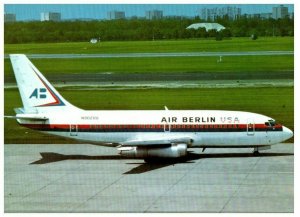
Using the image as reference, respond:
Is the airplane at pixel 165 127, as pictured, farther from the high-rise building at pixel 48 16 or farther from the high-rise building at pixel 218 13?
the high-rise building at pixel 218 13

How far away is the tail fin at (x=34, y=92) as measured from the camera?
43.1 m

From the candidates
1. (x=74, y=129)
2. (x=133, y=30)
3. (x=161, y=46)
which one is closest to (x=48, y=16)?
(x=133, y=30)

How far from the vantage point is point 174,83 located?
7688 centimetres

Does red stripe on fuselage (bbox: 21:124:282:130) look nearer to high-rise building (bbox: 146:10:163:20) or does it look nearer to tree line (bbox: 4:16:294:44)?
high-rise building (bbox: 146:10:163:20)

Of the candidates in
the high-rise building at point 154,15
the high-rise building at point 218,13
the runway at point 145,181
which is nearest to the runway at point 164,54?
the high-rise building at point 218,13

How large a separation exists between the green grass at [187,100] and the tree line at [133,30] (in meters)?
17.2

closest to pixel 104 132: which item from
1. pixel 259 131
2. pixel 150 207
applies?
pixel 259 131

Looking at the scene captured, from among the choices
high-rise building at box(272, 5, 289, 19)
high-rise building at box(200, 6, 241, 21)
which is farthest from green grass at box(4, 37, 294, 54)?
high-rise building at box(272, 5, 289, 19)

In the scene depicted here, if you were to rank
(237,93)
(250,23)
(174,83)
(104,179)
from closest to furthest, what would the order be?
(104,179) → (237,93) → (174,83) → (250,23)

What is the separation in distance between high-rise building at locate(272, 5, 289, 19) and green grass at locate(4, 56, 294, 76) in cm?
955

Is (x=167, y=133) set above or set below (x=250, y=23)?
below

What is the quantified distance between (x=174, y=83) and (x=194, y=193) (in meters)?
44.9

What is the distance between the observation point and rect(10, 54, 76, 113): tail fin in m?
43.1

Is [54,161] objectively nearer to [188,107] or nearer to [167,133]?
[167,133]
